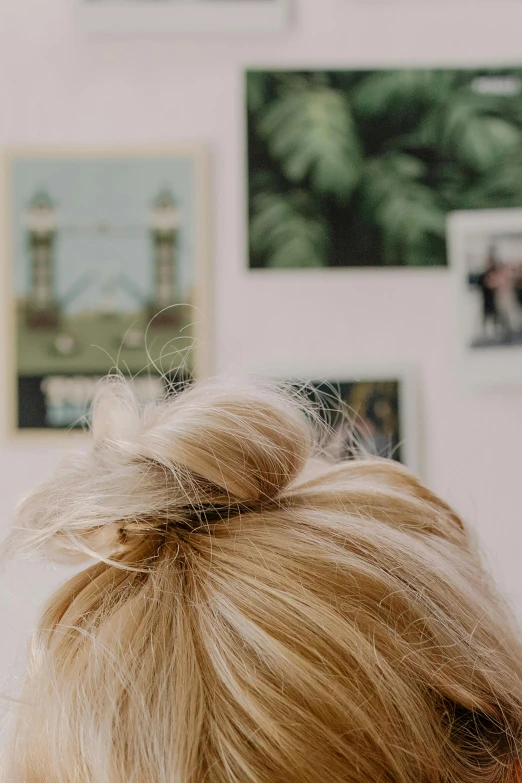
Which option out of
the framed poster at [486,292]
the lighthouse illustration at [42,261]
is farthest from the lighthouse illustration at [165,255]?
the framed poster at [486,292]

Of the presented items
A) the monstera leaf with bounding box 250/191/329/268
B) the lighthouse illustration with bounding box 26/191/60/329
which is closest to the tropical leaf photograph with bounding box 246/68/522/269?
the monstera leaf with bounding box 250/191/329/268

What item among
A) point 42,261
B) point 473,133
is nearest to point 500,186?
point 473,133

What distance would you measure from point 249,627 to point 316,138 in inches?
28.5

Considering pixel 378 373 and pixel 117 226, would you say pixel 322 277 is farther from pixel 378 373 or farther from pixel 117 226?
pixel 117 226

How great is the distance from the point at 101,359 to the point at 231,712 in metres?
0.65

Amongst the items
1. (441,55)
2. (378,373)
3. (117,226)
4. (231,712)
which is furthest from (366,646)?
(441,55)

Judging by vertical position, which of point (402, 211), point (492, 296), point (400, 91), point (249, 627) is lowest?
point (249, 627)

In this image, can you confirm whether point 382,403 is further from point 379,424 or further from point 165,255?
point 165,255

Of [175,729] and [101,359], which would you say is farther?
[101,359]

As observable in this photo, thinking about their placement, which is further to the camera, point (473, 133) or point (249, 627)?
point (473, 133)

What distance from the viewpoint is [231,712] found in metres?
0.35

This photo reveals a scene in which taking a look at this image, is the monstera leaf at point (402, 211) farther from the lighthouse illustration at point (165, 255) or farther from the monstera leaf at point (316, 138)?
the lighthouse illustration at point (165, 255)

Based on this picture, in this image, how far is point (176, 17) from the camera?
3.04 ft

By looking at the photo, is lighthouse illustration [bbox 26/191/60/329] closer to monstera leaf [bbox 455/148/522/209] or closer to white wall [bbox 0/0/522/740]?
white wall [bbox 0/0/522/740]
